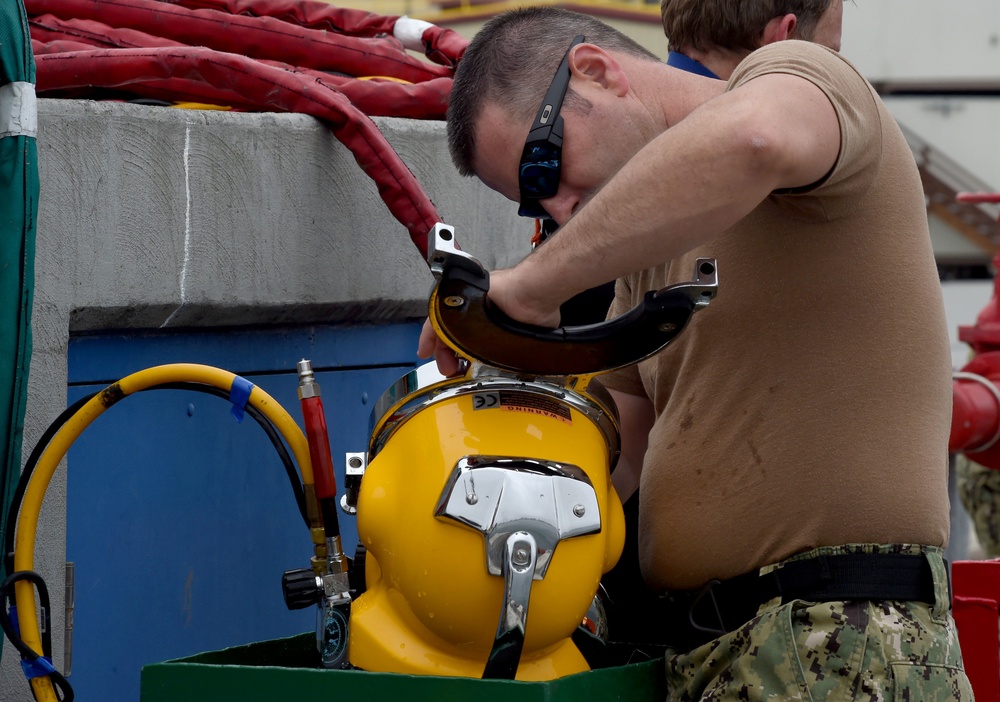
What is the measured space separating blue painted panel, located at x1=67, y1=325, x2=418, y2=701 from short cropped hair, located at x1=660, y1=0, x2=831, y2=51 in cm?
111

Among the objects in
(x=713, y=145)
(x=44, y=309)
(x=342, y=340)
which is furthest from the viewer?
(x=342, y=340)

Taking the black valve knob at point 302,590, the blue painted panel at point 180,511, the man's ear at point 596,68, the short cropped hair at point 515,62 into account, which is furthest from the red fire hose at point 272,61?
the black valve knob at point 302,590

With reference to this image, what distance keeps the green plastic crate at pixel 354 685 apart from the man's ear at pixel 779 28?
44.4 inches

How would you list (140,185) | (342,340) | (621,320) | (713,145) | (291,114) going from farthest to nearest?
(342,340) → (291,114) → (140,185) → (621,320) → (713,145)

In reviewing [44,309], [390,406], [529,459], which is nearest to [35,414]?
[44,309]

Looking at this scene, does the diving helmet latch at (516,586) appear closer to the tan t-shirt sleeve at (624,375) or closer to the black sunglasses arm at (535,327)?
the black sunglasses arm at (535,327)

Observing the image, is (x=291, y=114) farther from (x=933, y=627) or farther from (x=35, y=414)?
(x=933, y=627)

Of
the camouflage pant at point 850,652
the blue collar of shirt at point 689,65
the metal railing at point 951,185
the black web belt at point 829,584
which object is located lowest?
the camouflage pant at point 850,652

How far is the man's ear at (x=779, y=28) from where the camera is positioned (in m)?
2.27

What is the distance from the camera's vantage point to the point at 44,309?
2279 millimetres

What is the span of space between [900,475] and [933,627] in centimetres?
22

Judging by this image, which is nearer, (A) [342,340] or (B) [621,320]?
(B) [621,320]

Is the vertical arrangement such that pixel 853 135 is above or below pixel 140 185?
below

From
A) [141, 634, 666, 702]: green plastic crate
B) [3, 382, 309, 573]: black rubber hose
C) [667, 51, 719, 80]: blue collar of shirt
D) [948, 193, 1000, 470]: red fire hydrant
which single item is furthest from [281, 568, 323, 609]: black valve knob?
[948, 193, 1000, 470]: red fire hydrant
